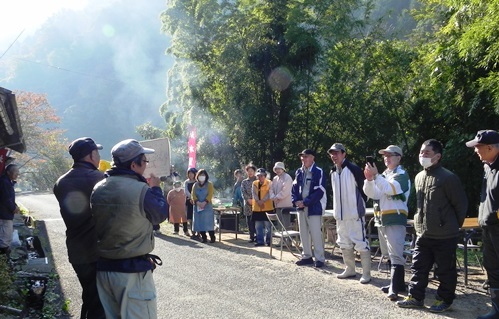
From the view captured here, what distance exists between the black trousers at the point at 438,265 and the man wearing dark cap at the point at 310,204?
2858 millimetres

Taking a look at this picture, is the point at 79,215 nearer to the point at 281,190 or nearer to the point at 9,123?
the point at 9,123

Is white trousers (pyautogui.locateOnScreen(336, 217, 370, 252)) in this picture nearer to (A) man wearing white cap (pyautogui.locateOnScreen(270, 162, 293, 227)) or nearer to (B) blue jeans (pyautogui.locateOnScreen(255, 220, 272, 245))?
(A) man wearing white cap (pyautogui.locateOnScreen(270, 162, 293, 227))

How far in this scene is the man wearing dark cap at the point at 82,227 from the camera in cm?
447

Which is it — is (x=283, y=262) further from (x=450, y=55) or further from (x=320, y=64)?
(x=320, y=64)

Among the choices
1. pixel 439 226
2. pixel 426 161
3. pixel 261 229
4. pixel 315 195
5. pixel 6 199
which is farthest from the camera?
pixel 261 229

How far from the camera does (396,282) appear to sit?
6652 mm

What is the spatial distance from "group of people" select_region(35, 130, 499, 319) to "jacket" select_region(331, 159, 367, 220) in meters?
0.01

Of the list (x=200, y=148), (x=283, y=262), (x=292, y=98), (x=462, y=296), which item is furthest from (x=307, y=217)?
(x=200, y=148)

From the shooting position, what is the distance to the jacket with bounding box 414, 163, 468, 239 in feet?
19.3

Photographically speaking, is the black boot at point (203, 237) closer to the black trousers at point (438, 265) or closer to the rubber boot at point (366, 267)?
the rubber boot at point (366, 267)

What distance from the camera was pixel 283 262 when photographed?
9.57m

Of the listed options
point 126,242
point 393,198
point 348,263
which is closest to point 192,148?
point 348,263

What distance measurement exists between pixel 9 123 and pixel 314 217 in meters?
5.10

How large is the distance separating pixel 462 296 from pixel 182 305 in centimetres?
361
